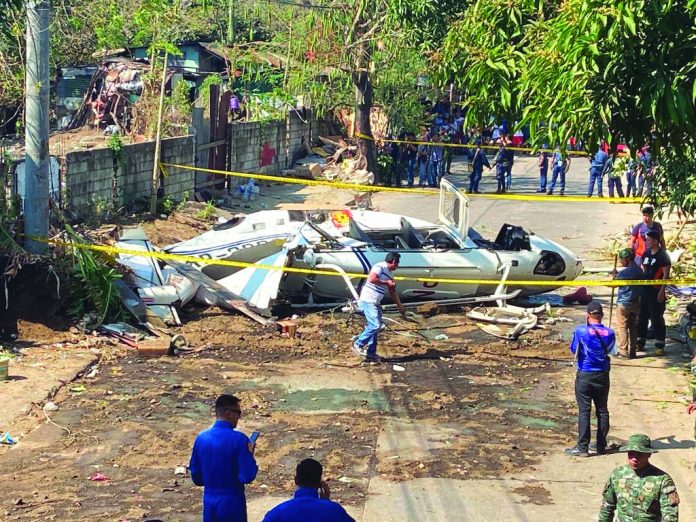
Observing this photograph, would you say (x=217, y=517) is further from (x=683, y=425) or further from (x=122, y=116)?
(x=122, y=116)

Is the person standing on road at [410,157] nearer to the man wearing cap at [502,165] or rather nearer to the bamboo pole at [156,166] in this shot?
the man wearing cap at [502,165]

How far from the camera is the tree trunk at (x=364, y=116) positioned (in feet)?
94.2

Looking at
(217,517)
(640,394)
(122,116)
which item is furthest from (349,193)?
(217,517)

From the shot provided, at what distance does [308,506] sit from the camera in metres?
5.38

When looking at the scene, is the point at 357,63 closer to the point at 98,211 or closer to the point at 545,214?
the point at 545,214

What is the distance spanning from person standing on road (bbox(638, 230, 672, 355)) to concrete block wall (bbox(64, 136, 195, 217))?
396 inches

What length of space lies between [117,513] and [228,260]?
24.5 feet

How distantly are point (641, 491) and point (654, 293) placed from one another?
25.0 feet

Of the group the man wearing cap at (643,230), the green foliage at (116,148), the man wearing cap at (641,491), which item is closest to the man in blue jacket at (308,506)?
the man wearing cap at (641,491)

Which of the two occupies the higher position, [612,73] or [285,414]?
[612,73]

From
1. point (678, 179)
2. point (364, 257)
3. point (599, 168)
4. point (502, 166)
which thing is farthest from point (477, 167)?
point (678, 179)

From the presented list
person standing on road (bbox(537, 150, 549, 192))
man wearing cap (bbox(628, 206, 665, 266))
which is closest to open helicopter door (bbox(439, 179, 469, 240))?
man wearing cap (bbox(628, 206, 665, 266))

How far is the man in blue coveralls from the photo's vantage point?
21.2 ft

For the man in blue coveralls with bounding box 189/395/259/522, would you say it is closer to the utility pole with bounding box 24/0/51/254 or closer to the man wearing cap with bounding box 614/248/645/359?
the man wearing cap with bounding box 614/248/645/359
